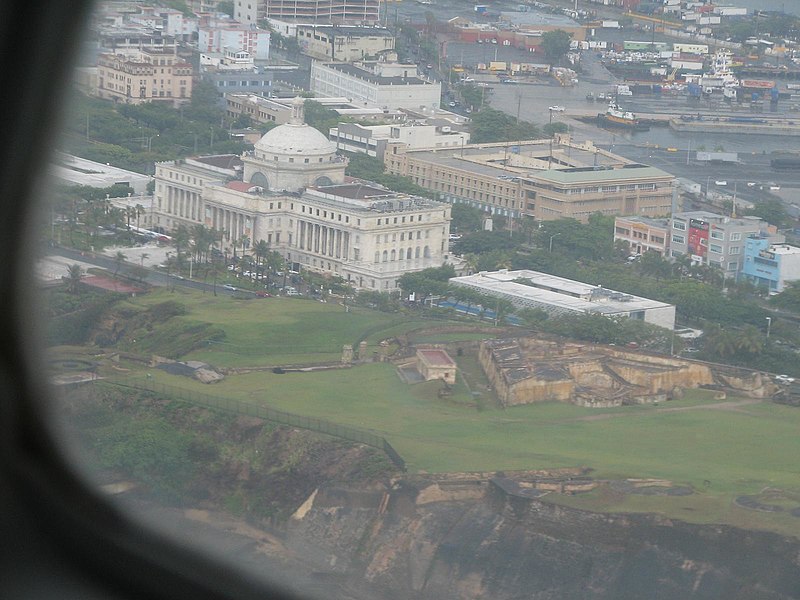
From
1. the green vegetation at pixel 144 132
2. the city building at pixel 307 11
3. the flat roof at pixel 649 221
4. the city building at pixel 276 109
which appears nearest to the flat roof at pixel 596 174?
the flat roof at pixel 649 221

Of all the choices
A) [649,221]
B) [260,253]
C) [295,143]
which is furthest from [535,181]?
[260,253]

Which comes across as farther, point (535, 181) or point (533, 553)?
point (535, 181)

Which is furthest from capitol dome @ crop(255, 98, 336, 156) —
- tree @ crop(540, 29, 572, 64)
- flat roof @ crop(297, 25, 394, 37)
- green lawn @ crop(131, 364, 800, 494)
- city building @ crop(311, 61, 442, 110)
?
tree @ crop(540, 29, 572, 64)

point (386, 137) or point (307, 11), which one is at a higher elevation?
point (307, 11)

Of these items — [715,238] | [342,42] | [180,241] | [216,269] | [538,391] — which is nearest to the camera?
[538,391]

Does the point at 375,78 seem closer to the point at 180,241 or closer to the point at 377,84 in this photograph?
the point at 377,84

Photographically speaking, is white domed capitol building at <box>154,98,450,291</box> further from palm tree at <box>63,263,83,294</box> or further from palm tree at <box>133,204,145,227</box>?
palm tree at <box>63,263,83,294</box>
